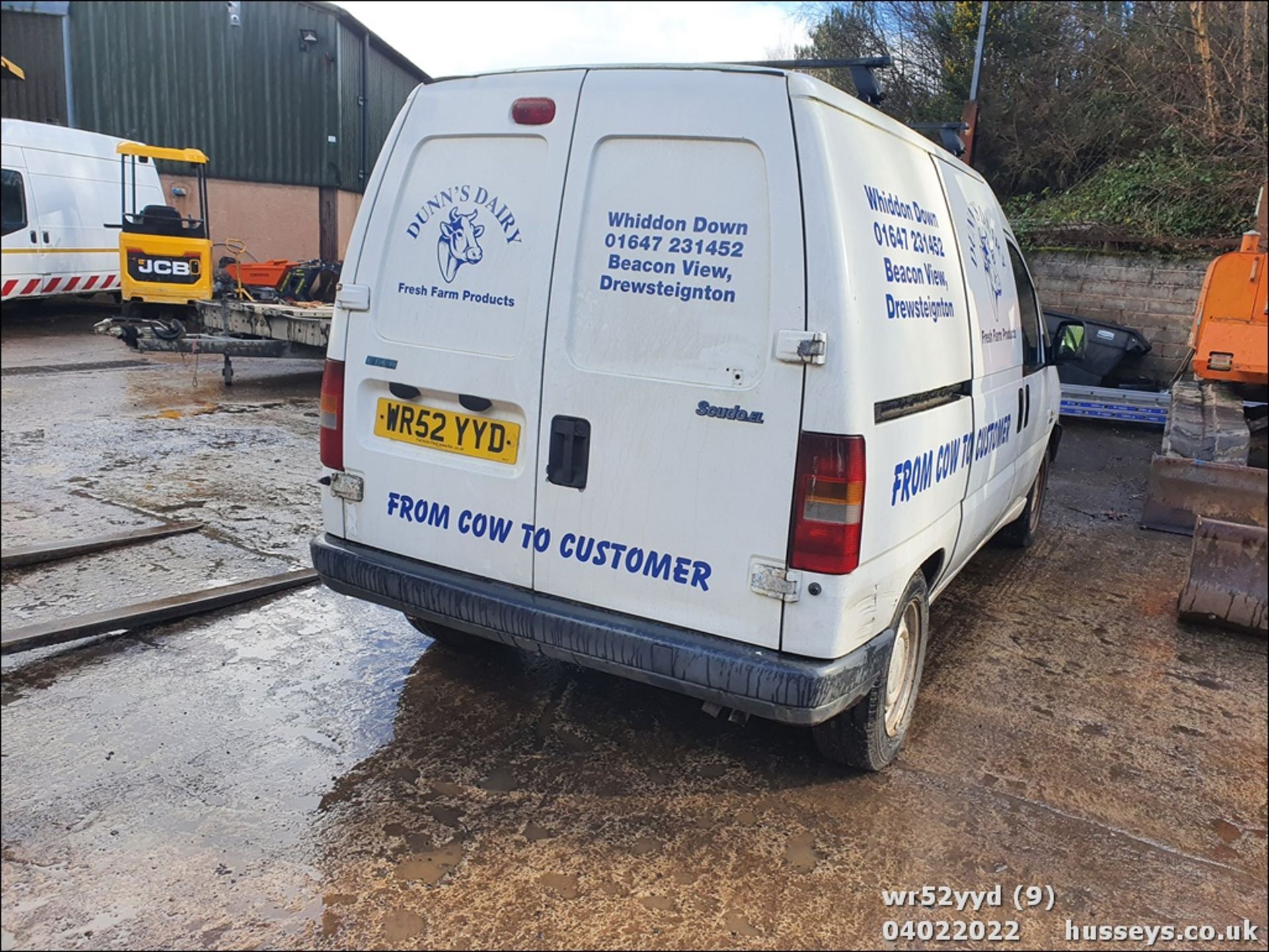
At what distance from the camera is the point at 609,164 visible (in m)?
2.78

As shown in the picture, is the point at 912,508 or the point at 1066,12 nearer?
the point at 912,508

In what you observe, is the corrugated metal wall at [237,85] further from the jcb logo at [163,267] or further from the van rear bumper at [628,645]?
the van rear bumper at [628,645]

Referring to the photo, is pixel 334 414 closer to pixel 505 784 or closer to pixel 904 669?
pixel 505 784

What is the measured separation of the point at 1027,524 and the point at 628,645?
4.02 metres

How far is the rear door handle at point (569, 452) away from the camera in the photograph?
2.81 m

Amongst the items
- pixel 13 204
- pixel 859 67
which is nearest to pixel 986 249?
pixel 859 67

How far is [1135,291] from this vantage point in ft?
37.6

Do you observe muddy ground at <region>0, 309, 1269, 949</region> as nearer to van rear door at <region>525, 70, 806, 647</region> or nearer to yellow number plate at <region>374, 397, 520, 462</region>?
van rear door at <region>525, 70, 806, 647</region>

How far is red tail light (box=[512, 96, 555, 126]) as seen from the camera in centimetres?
286

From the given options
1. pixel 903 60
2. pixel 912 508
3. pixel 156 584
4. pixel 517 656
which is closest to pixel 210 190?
pixel 903 60

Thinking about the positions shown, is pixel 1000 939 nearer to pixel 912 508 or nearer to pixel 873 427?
pixel 912 508

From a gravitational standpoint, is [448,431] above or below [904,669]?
above

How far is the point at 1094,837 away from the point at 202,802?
283cm

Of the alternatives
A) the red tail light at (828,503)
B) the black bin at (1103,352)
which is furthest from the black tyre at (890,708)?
the black bin at (1103,352)
